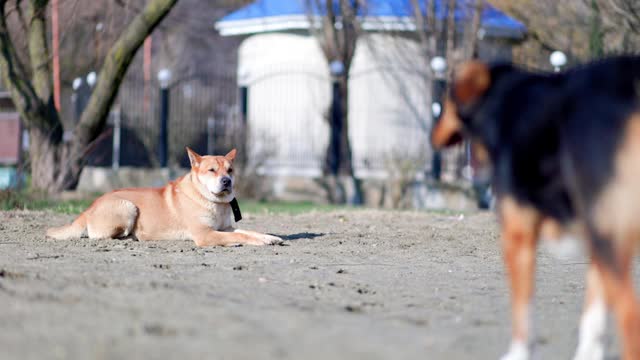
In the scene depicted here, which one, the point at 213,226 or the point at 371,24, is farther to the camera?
the point at 371,24

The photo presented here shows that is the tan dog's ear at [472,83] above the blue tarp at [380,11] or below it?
below

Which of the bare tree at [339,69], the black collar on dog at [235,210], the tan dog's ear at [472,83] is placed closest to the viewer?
the tan dog's ear at [472,83]

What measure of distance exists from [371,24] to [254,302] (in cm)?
1950

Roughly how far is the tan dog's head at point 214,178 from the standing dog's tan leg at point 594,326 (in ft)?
19.1

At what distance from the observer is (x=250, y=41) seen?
27609 mm

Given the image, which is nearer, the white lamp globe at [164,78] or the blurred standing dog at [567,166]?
the blurred standing dog at [567,166]

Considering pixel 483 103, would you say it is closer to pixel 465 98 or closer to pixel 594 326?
pixel 465 98

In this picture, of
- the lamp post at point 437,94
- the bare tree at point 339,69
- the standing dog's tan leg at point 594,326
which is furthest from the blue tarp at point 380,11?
the standing dog's tan leg at point 594,326

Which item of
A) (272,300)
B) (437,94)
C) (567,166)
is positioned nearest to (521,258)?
(567,166)

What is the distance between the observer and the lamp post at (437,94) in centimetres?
2155

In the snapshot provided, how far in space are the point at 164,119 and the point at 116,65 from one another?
5534mm

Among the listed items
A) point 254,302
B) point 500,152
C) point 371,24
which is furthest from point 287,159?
point 500,152

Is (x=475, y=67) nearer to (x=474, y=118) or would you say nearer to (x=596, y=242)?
(x=474, y=118)

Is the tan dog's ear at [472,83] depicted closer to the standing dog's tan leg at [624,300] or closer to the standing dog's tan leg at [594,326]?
the standing dog's tan leg at [594,326]
